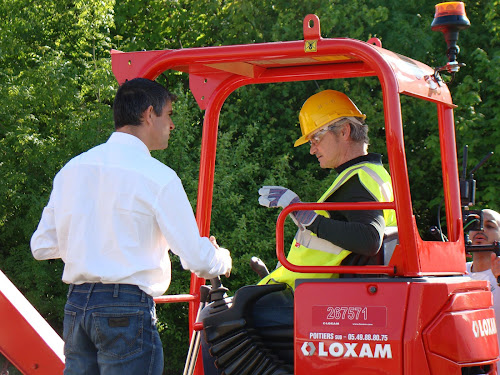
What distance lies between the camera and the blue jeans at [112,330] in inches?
121

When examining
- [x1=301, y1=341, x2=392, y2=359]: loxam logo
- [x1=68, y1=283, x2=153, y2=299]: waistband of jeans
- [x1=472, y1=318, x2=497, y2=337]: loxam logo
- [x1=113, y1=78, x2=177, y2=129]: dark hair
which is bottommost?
[x1=301, y1=341, x2=392, y2=359]: loxam logo

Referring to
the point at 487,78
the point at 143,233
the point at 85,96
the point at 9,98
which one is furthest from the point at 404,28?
the point at 143,233

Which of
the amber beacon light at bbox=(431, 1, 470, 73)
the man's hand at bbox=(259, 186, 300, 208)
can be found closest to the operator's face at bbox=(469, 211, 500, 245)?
the amber beacon light at bbox=(431, 1, 470, 73)

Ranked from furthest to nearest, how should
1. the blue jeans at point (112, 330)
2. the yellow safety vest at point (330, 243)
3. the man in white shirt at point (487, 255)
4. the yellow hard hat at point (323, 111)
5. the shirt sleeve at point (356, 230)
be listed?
1. the man in white shirt at point (487, 255)
2. the yellow hard hat at point (323, 111)
3. the yellow safety vest at point (330, 243)
4. the shirt sleeve at point (356, 230)
5. the blue jeans at point (112, 330)

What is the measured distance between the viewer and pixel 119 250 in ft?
10.2

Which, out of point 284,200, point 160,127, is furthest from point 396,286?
point 160,127

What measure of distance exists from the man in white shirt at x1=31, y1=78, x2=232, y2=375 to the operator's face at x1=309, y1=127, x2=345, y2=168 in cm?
106

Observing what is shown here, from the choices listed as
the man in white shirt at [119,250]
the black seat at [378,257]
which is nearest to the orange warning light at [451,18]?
the black seat at [378,257]

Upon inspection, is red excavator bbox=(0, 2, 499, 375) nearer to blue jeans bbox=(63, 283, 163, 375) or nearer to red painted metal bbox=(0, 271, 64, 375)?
red painted metal bbox=(0, 271, 64, 375)

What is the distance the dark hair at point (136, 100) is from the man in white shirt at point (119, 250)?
143 millimetres

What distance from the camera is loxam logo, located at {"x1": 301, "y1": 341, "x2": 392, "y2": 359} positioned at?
3.17m

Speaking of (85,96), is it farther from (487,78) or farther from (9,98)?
(487,78)

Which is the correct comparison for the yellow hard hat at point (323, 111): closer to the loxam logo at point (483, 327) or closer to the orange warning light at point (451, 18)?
the orange warning light at point (451, 18)

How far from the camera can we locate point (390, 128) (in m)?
3.30
